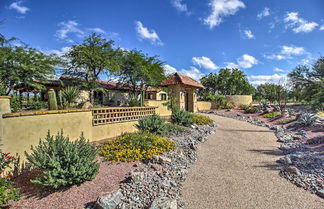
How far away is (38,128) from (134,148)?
9.75 ft

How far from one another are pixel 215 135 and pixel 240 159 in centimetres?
316

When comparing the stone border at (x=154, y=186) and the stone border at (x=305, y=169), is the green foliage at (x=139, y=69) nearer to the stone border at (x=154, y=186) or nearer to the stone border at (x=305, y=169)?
the stone border at (x=154, y=186)

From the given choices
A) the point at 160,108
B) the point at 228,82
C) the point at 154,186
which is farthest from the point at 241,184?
the point at 228,82

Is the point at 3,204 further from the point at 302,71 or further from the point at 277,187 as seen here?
the point at 302,71

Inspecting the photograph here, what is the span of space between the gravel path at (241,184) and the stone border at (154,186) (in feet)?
0.87

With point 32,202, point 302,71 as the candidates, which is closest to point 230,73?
point 302,71

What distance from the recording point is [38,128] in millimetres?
4441

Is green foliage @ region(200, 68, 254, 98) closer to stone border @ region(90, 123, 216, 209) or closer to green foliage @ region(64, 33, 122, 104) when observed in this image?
green foliage @ region(64, 33, 122, 104)

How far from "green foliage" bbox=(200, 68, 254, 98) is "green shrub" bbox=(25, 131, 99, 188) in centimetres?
2949

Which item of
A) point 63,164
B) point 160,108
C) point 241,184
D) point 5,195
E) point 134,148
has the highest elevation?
point 160,108

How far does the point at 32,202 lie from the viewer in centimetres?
290

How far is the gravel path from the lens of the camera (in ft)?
9.96

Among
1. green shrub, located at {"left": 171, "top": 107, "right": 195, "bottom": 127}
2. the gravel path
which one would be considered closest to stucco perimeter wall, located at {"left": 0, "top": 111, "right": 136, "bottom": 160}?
the gravel path

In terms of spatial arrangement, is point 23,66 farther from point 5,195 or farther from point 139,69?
point 5,195
